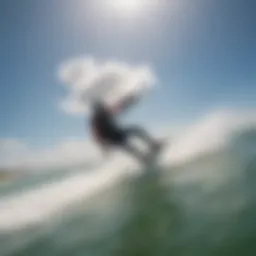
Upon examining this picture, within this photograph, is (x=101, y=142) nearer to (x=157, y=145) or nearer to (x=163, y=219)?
(x=157, y=145)

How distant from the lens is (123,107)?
296 cm

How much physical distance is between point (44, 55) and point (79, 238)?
1.09m

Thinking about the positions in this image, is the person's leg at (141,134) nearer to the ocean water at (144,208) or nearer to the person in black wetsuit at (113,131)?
the person in black wetsuit at (113,131)

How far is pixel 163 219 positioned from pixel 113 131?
1.97 feet

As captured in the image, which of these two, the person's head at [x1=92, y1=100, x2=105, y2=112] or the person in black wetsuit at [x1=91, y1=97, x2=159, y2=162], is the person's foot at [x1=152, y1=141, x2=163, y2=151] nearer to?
the person in black wetsuit at [x1=91, y1=97, x2=159, y2=162]

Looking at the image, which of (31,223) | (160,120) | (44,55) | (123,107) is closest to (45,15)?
(44,55)

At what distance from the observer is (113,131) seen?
10.1ft

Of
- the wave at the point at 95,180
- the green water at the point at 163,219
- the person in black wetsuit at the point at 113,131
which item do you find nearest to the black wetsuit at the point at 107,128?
the person in black wetsuit at the point at 113,131

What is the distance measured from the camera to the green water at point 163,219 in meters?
2.83

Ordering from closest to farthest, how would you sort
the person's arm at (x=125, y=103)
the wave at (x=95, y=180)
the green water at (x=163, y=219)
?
1. the green water at (x=163, y=219)
2. the person's arm at (x=125, y=103)
3. the wave at (x=95, y=180)

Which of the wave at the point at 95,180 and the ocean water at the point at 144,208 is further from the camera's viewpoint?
the wave at the point at 95,180

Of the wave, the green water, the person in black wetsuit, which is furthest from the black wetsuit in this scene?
the green water

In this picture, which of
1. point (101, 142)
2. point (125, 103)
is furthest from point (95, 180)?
point (125, 103)

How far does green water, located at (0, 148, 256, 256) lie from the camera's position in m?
2.83
